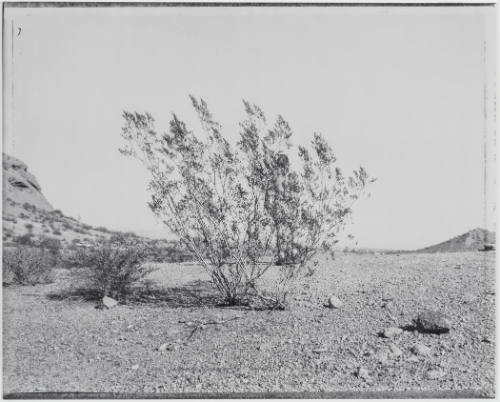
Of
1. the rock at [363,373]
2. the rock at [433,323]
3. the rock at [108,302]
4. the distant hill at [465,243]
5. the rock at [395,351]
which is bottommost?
the rock at [363,373]

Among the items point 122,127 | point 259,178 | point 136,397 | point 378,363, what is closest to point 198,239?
point 259,178

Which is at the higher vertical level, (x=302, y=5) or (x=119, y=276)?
(x=302, y=5)

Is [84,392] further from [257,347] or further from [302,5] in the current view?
[302,5]

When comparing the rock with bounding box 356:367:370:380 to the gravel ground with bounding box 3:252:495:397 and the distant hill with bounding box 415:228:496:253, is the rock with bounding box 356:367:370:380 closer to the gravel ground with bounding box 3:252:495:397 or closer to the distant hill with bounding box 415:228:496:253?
the gravel ground with bounding box 3:252:495:397

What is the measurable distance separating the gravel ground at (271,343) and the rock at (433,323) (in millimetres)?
78

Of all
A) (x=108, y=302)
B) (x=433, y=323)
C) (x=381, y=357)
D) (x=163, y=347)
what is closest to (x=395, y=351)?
(x=381, y=357)

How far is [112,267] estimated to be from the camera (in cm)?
898

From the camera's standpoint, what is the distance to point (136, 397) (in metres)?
5.80

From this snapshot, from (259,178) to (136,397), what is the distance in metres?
3.50

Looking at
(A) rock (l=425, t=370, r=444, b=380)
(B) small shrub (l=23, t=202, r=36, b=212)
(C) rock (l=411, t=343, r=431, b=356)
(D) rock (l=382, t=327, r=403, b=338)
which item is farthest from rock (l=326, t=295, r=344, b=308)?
(B) small shrub (l=23, t=202, r=36, b=212)

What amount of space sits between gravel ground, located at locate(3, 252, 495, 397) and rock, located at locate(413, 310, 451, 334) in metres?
0.08

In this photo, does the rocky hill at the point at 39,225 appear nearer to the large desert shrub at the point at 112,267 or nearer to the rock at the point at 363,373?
the large desert shrub at the point at 112,267

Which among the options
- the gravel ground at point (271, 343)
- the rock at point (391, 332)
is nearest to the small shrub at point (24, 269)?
the gravel ground at point (271, 343)

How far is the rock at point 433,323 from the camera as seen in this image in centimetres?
640
